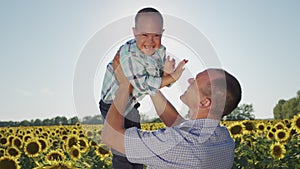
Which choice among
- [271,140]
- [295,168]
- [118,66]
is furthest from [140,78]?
[271,140]

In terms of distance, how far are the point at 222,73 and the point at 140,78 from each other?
1.61 ft

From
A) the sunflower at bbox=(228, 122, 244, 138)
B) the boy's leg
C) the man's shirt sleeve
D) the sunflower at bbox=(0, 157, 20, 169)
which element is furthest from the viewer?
the sunflower at bbox=(228, 122, 244, 138)

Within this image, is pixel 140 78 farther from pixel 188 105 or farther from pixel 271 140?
pixel 271 140

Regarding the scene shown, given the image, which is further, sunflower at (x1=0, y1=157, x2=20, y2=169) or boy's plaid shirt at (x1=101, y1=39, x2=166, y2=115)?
sunflower at (x1=0, y1=157, x2=20, y2=169)

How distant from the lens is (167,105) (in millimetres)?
3568

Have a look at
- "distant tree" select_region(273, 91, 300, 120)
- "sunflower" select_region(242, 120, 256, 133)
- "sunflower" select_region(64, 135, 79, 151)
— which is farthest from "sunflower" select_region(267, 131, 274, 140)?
"distant tree" select_region(273, 91, 300, 120)

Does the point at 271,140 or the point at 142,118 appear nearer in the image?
the point at 142,118

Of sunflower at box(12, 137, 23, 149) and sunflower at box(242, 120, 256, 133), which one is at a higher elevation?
sunflower at box(242, 120, 256, 133)

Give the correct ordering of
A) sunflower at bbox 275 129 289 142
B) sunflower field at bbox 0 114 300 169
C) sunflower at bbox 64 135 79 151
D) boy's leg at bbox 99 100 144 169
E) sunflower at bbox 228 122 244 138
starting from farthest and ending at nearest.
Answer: sunflower at bbox 275 129 289 142, sunflower at bbox 228 122 244 138, sunflower at bbox 64 135 79 151, sunflower field at bbox 0 114 300 169, boy's leg at bbox 99 100 144 169

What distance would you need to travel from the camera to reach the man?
318 centimetres

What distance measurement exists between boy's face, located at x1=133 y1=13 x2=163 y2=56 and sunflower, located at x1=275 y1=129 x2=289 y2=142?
742 centimetres

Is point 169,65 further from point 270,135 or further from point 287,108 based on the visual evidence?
point 287,108

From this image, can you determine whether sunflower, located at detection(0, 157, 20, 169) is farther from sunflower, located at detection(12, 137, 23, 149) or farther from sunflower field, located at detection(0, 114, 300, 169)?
sunflower, located at detection(12, 137, 23, 149)

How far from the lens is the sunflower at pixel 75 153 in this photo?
910cm
